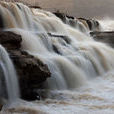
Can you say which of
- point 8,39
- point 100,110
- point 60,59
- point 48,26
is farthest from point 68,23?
point 100,110

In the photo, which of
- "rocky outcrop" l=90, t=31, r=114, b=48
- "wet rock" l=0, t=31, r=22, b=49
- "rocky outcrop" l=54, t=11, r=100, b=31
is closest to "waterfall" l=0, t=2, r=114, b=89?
"wet rock" l=0, t=31, r=22, b=49

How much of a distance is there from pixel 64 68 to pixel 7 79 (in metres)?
3.01

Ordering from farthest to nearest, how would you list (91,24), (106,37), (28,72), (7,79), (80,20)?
(91,24)
(80,20)
(106,37)
(28,72)
(7,79)

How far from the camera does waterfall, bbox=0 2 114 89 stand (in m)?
11.2

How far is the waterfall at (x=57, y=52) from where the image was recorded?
36.8 ft

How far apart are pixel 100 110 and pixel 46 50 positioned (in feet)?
16.5

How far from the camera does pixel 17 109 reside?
8.30 m

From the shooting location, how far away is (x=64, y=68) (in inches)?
452

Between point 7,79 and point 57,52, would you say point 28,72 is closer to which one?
point 7,79

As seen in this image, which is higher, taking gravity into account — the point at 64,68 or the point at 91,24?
the point at 91,24

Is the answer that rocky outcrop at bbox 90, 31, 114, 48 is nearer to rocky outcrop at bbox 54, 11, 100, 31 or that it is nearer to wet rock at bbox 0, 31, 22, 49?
rocky outcrop at bbox 54, 11, 100, 31

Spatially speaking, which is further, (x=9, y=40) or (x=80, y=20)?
(x=80, y=20)

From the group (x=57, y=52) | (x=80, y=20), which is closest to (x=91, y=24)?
(x=80, y=20)

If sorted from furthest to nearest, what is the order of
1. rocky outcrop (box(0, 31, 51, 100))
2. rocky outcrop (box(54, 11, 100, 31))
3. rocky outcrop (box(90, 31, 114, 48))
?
rocky outcrop (box(54, 11, 100, 31))
rocky outcrop (box(90, 31, 114, 48))
rocky outcrop (box(0, 31, 51, 100))
